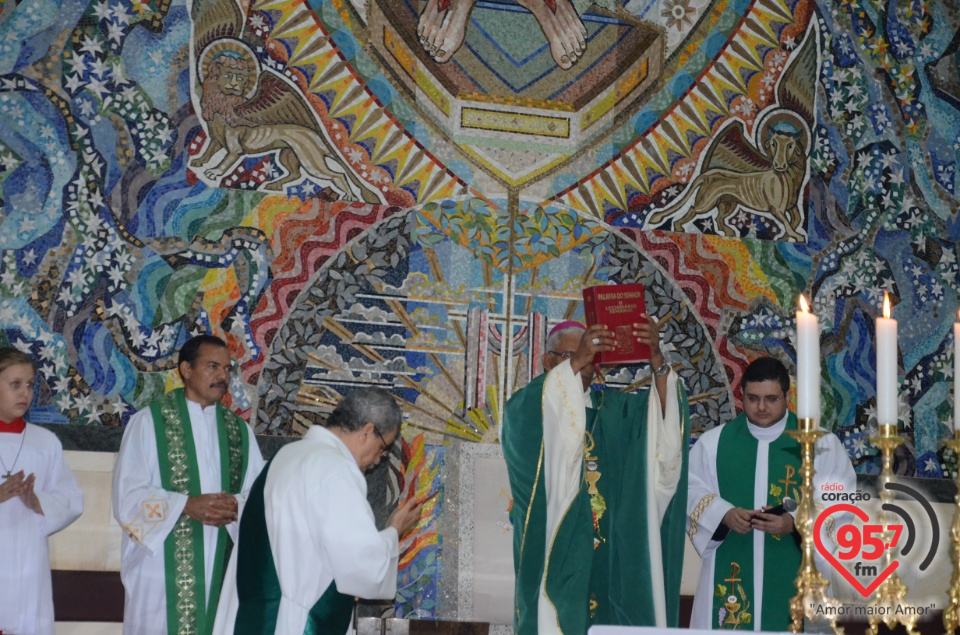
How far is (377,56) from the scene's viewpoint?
7707 mm

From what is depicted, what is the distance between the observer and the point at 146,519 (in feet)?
19.7

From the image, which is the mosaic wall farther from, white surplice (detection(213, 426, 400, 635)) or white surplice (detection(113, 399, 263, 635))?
white surplice (detection(213, 426, 400, 635))

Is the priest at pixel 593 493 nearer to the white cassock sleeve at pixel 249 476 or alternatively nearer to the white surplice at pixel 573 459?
the white surplice at pixel 573 459

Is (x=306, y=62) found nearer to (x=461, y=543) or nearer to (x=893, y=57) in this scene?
(x=461, y=543)

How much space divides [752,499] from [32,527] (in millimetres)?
3741

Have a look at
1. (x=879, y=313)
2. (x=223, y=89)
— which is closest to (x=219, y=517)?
(x=223, y=89)

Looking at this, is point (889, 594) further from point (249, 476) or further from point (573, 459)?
point (249, 476)

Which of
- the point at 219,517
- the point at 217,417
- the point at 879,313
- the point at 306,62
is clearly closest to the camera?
the point at 219,517

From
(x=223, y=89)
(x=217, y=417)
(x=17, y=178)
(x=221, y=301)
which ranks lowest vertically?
(x=217, y=417)

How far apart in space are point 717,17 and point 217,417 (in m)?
4.24

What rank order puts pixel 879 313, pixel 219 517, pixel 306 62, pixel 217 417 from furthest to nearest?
pixel 879 313 < pixel 306 62 < pixel 217 417 < pixel 219 517

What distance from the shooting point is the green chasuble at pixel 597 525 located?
593cm

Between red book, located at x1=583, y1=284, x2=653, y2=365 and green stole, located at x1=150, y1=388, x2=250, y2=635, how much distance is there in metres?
1.99

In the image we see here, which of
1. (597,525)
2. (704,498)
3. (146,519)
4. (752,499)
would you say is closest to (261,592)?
(146,519)
